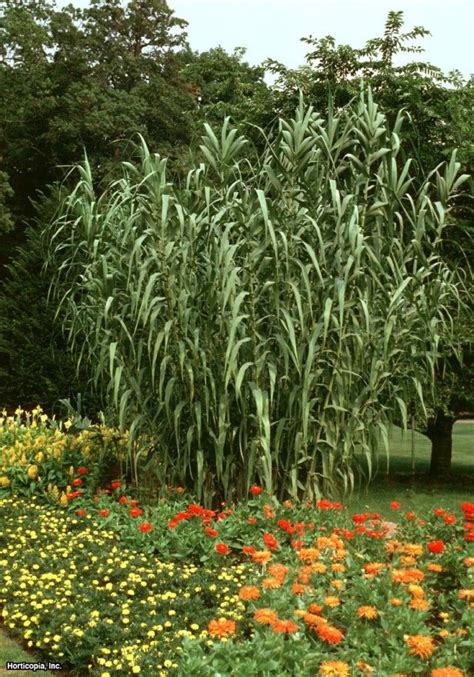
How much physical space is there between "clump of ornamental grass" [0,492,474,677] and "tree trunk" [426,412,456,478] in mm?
6110

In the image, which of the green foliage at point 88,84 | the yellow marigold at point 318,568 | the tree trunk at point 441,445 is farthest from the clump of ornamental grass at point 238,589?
the green foliage at point 88,84

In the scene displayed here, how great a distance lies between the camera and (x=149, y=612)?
11.6ft

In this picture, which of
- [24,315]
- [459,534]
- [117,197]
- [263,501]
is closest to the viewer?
[459,534]

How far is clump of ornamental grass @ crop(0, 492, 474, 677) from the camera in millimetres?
2668

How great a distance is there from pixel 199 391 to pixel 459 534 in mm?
1576

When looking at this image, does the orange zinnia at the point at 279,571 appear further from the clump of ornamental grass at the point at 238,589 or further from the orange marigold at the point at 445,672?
the orange marigold at the point at 445,672

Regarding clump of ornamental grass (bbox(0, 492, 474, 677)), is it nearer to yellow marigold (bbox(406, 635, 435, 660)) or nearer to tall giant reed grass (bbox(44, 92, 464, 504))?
yellow marigold (bbox(406, 635, 435, 660))

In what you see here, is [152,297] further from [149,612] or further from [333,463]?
[149,612]

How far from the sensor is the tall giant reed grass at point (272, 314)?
4.51m

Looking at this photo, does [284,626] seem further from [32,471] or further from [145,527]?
[32,471]

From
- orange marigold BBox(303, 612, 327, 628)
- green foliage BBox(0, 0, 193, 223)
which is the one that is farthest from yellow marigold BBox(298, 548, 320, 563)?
green foliage BBox(0, 0, 193, 223)

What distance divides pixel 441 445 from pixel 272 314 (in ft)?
21.7

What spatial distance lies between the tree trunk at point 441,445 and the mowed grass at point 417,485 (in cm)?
13

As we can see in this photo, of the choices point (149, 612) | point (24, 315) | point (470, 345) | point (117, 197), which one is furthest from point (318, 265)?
point (24, 315)
